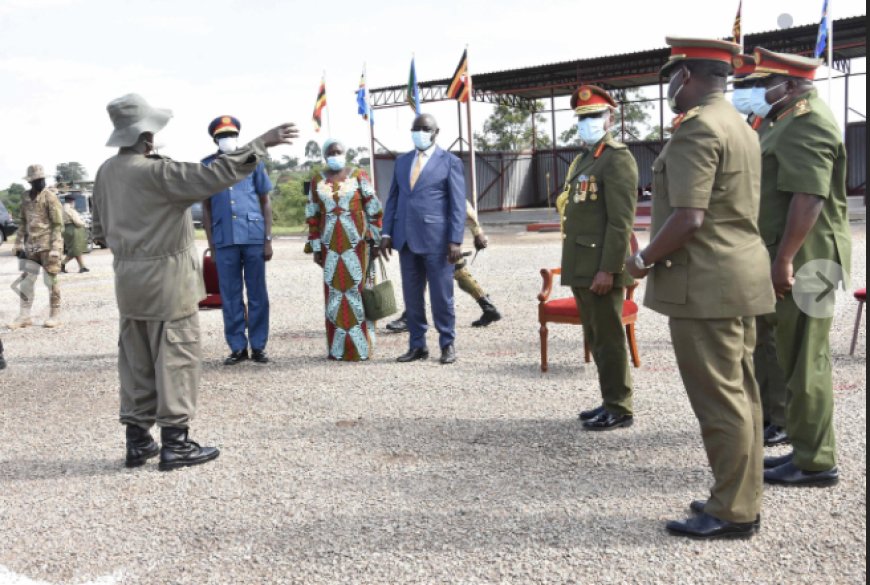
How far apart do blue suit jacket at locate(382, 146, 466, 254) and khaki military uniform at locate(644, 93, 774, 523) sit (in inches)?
135

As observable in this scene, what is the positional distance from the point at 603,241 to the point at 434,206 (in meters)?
2.11

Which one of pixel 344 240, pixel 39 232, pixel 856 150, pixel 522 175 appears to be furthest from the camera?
pixel 522 175

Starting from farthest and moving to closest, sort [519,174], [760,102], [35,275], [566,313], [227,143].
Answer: [519,174] < [35,275] < [227,143] < [566,313] < [760,102]

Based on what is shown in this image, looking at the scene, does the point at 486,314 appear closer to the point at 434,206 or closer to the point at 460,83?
the point at 434,206

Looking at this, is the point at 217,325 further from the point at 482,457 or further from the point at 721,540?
the point at 721,540

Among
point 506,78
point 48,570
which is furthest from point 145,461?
point 506,78

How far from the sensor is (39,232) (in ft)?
29.9

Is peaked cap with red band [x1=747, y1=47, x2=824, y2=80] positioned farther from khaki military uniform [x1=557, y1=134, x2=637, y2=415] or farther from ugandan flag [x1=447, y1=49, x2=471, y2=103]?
ugandan flag [x1=447, y1=49, x2=471, y2=103]

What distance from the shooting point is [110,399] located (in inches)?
236

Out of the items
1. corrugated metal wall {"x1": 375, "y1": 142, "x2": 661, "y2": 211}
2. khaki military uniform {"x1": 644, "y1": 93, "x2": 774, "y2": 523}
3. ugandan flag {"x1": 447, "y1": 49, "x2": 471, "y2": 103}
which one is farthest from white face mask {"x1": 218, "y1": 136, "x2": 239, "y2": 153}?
corrugated metal wall {"x1": 375, "y1": 142, "x2": 661, "y2": 211}

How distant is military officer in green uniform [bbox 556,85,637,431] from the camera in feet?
15.2

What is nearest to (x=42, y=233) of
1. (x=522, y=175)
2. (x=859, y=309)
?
(x=859, y=309)

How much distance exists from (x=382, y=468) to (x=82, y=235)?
42.4ft

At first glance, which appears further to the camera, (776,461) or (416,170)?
(416,170)
